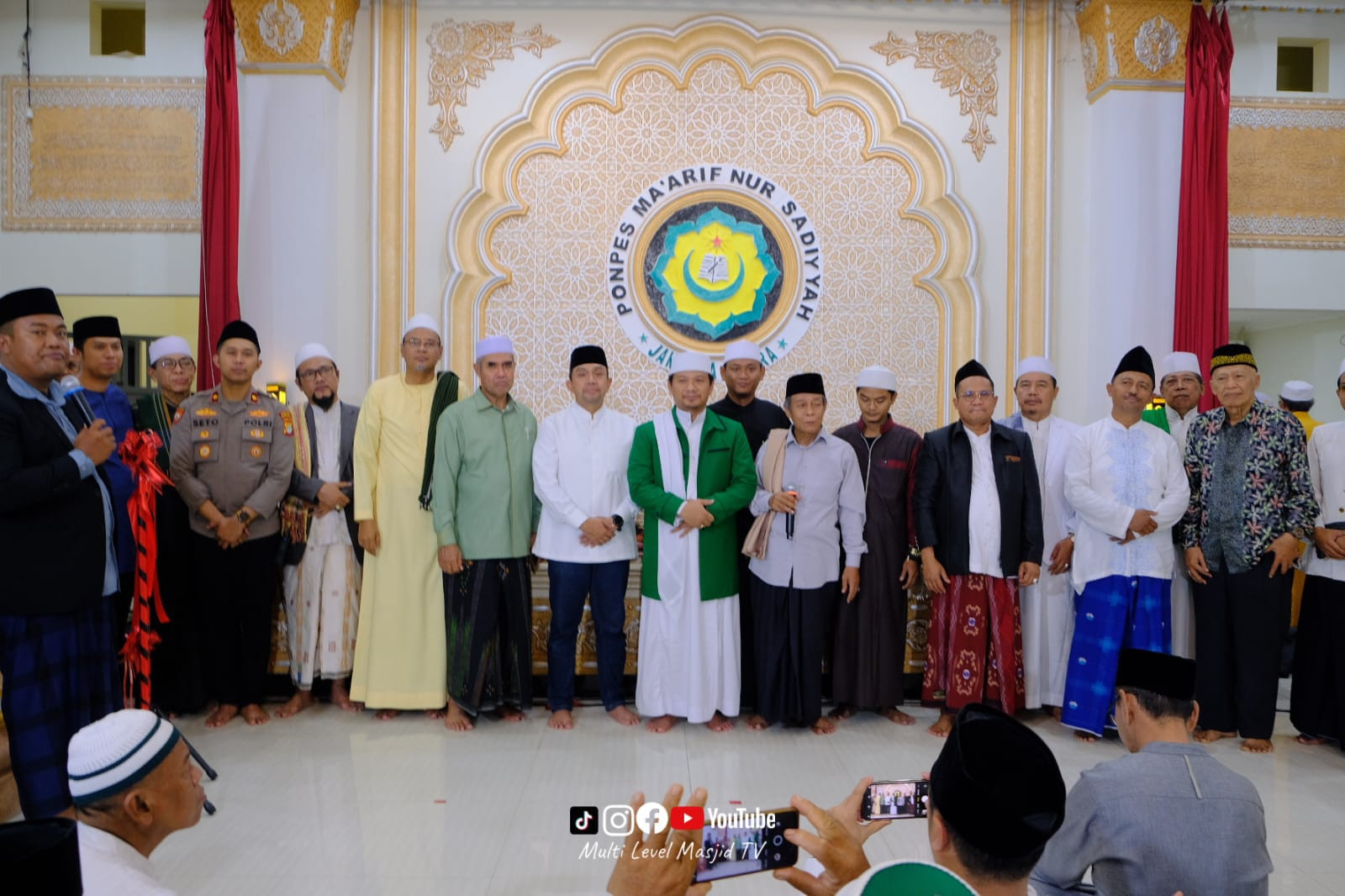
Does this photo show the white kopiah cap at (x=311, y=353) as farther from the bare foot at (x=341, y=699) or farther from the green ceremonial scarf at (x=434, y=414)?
the bare foot at (x=341, y=699)

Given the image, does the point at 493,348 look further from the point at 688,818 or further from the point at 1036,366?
the point at 688,818

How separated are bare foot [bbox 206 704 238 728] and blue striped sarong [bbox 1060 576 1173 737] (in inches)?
128

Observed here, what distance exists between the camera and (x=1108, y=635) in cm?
386

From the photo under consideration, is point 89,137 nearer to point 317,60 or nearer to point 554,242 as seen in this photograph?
point 317,60

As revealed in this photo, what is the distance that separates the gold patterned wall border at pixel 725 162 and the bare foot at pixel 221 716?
2.26m

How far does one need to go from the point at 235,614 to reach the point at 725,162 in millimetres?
3449

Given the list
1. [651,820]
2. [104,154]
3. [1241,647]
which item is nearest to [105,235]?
[104,154]

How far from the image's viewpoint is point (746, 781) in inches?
131

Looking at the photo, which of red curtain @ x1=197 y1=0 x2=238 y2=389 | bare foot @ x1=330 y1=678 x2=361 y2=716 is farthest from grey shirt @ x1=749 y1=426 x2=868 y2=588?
red curtain @ x1=197 y1=0 x2=238 y2=389

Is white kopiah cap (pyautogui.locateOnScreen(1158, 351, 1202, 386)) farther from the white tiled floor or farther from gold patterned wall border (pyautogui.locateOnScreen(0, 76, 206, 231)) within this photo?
gold patterned wall border (pyautogui.locateOnScreen(0, 76, 206, 231))

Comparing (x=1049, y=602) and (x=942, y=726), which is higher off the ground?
(x=1049, y=602)

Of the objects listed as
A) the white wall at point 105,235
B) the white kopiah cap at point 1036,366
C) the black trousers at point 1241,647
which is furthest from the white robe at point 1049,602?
the white wall at point 105,235

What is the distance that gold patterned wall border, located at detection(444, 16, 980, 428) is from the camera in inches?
218

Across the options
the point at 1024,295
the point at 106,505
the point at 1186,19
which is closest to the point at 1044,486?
the point at 1024,295
